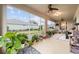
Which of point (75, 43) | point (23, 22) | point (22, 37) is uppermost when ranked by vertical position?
point (23, 22)

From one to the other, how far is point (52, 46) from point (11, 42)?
26.5 inches

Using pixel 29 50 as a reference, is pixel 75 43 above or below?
above

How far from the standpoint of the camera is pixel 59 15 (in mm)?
2367

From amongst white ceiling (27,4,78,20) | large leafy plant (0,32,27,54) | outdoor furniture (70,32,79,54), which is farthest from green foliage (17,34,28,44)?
outdoor furniture (70,32,79,54)

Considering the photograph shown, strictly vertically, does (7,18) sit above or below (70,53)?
above

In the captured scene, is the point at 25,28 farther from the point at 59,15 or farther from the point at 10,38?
the point at 59,15

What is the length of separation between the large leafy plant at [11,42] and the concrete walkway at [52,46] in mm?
280

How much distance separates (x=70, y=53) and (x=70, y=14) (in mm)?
633

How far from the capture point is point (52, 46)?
2.35m

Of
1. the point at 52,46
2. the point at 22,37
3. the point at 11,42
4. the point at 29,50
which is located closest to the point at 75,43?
the point at 52,46

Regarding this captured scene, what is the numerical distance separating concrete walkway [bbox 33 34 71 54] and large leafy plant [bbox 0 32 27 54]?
280 mm

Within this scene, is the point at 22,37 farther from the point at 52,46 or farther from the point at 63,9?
the point at 63,9

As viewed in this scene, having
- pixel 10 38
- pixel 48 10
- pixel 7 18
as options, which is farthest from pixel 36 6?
pixel 10 38

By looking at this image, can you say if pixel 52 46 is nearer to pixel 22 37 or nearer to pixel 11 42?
pixel 22 37
